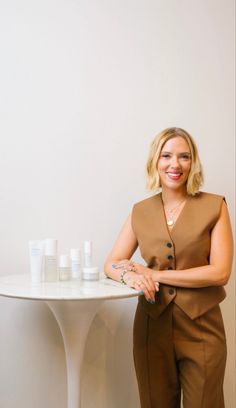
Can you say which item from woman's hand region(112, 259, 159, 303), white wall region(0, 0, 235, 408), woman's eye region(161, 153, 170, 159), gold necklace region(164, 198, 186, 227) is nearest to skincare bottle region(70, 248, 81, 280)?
woman's hand region(112, 259, 159, 303)

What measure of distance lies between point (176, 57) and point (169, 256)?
45.2 inches

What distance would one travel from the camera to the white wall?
2004 mm

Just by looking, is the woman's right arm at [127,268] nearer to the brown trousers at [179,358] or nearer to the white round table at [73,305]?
the white round table at [73,305]

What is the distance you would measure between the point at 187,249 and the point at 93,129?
0.83 metres

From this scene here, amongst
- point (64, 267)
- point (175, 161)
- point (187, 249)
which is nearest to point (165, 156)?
point (175, 161)

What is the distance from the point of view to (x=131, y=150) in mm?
2145

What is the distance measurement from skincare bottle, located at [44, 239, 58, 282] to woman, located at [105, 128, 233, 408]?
0.22 m

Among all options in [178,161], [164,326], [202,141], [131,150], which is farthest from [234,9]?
[164,326]

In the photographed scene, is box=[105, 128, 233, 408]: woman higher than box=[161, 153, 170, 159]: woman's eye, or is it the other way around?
box=[161, 153, 170, 159]: woman's eye

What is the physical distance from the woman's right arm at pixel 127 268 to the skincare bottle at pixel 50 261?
8.3 inches

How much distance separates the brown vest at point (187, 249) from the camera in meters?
1.56

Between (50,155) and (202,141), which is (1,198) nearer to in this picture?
(50,155)

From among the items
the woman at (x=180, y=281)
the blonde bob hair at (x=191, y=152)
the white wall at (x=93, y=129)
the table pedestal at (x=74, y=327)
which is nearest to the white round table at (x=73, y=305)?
the table pedestal at (x=74, y=327)

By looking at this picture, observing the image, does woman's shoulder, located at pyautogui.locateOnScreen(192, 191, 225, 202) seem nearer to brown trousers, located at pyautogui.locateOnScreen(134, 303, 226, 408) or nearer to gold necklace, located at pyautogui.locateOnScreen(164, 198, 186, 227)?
gold necklace, located at pyautogui.locateOnScreen(164, 198, 186, 227)
